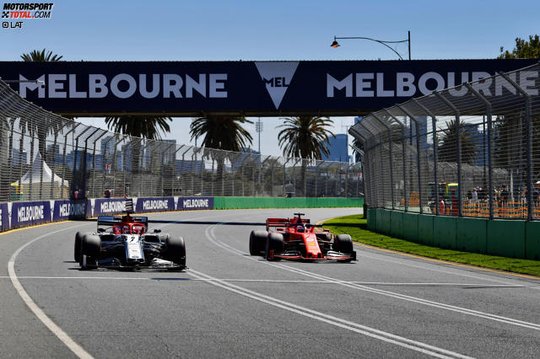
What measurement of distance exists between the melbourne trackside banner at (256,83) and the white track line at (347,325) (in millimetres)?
23951

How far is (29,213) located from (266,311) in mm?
22055

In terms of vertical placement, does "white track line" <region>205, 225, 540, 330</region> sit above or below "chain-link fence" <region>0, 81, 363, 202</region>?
below

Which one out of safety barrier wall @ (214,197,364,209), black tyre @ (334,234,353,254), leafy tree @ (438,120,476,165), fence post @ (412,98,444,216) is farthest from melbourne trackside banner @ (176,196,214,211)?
black tyre @ (334,234,353,254)

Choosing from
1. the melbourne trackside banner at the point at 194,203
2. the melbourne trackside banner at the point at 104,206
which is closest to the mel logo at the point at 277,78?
the melbourne trackside banner at the point at 104,206

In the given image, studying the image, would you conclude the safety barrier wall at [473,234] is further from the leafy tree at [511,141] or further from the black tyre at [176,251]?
the black tyre at [176,251]

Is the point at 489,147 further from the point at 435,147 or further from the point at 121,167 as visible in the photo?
the point at 121,167

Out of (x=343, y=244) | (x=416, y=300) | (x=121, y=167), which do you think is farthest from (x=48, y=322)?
(x=121, y=167)

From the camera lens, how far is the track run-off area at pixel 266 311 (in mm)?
7654

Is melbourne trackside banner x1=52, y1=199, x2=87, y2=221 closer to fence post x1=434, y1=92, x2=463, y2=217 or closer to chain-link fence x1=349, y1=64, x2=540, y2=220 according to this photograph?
chain-link fence x1=349, y1=64, x2=540, y2=220

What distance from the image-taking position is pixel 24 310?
9828mm

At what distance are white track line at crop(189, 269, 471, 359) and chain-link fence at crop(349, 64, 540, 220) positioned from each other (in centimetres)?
781

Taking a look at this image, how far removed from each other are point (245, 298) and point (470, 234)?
35.3 feet

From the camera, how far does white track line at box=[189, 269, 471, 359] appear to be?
7566 mm

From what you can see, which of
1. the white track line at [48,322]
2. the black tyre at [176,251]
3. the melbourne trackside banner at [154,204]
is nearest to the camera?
the white track line at [48,322]
